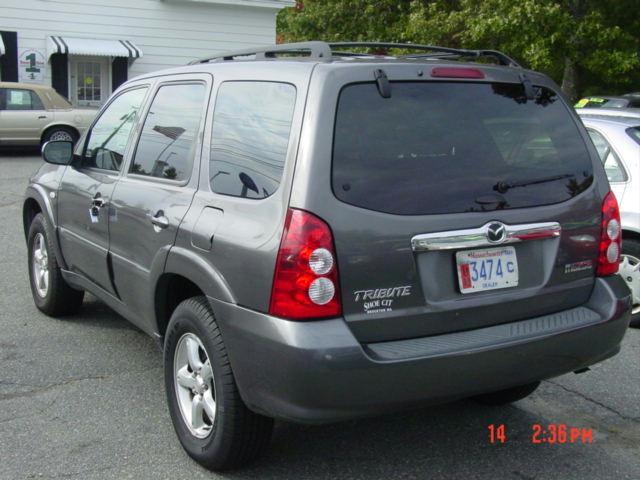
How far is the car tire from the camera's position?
226 inches

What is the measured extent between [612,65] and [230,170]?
1548 centimetres

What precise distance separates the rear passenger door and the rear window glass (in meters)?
0.91

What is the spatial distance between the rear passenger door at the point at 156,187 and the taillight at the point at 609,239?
1.85m

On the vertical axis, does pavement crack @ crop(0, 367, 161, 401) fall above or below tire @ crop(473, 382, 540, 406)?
below

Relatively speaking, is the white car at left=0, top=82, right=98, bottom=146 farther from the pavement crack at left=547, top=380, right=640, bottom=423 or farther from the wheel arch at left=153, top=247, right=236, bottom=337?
the pavement crack at left=547, top=380, right=640, bottom=423

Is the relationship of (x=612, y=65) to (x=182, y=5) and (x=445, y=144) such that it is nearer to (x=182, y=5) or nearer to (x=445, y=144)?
(x=182, y=5)

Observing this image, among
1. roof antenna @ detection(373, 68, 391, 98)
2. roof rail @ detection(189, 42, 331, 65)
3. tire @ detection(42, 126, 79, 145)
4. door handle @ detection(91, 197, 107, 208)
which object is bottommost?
tire @ detection(42, 126, 79, 145)

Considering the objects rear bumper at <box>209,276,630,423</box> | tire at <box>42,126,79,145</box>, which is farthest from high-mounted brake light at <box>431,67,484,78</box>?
tire at <box>42,126,79,145</box>

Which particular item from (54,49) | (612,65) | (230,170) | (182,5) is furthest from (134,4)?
(230,170)

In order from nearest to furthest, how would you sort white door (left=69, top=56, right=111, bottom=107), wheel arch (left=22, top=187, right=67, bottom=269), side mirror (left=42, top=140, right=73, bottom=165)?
side mirror (left=42, top=140, right=73, bottom=165) → wheel arch (left=22, top=187, right=67, bottom=269) → white door (left=69, top=56, right=111, bottom=107)

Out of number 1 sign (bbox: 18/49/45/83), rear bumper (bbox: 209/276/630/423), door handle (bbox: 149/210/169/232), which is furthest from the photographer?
number 1 sign (bbox: 18/49/45/83)

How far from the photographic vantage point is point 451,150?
10.5 feet

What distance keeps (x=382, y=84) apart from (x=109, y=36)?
20.9 meters

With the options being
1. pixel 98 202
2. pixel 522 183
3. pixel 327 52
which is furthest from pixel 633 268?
pixel 98 202
